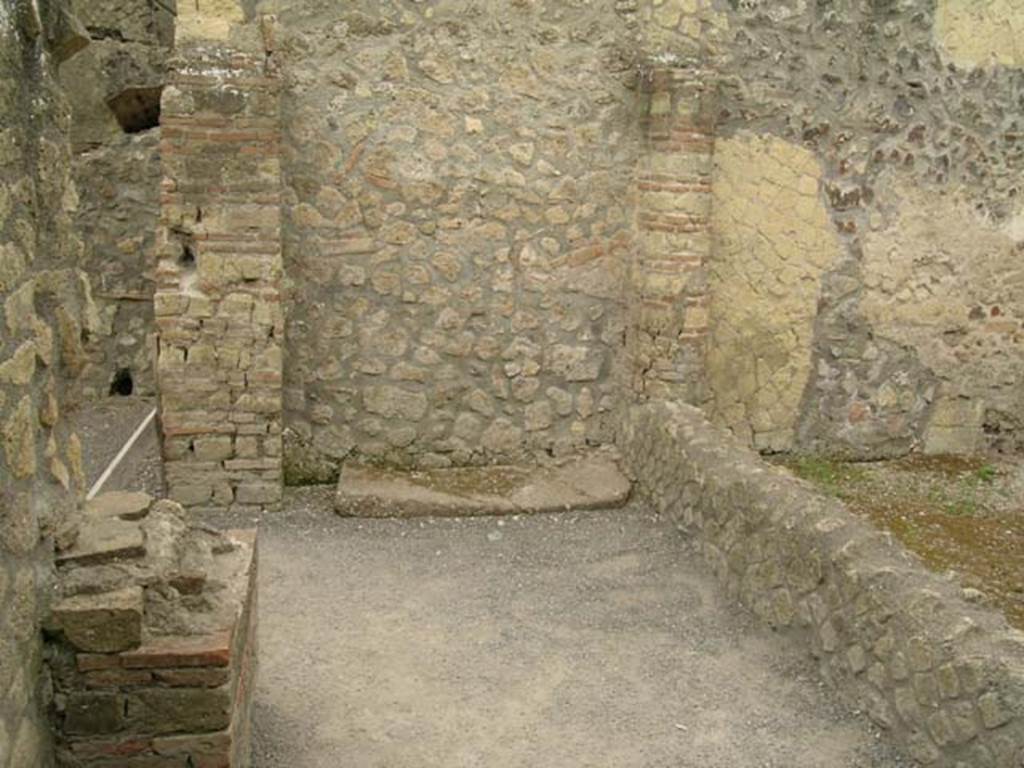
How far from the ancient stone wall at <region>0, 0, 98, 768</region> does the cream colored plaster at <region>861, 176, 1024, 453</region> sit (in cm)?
542

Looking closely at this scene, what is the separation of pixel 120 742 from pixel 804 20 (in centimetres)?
570

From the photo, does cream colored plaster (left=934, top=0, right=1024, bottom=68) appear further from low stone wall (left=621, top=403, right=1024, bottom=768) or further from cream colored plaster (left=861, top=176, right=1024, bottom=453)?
low stone wall (left=621, top=403, right=1024, bottom=768)

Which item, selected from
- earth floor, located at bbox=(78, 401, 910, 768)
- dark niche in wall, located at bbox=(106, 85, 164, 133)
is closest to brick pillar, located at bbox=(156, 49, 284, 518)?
earth floor, located at bbox=(78, 401, 910, 768)

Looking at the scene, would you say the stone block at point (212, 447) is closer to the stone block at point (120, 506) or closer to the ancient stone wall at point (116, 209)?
the stone block at point (120, 506)

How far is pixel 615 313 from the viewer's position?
662cm

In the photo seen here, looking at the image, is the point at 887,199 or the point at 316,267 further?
the point at 887,199

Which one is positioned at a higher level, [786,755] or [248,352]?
[248,352]

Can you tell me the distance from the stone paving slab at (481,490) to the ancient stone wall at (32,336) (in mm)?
2958

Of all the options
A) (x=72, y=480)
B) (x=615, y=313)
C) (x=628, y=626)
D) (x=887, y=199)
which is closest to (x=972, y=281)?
(x=887, y=199)

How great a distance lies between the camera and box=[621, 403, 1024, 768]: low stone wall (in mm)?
3225

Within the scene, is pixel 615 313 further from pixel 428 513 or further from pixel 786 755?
pixel 786 755

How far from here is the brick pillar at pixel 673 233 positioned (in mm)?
6215

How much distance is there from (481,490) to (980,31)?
4.30 meters

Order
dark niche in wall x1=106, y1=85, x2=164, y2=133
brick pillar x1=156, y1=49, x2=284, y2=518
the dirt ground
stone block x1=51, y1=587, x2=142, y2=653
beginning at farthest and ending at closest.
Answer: dark niche in wall x1=106, y1=85, x2=164, y2=133, brick pillar x1=156, y1=49, x2=284, y2=518, the dirt ground, stone block x1=51, y1=587, x2=142, y2=653
